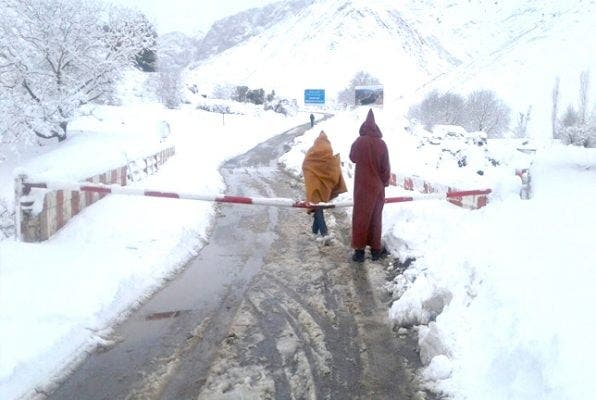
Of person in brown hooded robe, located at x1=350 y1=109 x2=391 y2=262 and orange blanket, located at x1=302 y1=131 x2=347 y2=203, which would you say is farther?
orange blanket, located at x1=302 y1=131 x2=347 y2=203

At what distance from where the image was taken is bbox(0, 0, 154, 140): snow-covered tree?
23453 mm

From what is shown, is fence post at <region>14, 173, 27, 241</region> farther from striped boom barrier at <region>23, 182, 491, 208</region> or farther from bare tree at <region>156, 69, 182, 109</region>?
bare tree at <region>156, 69, 182, 109</region>

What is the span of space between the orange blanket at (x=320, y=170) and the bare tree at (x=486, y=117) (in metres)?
62.0

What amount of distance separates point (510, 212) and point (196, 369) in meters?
4.21

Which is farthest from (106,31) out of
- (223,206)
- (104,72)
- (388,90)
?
(388,90)

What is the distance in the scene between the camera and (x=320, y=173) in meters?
8.61

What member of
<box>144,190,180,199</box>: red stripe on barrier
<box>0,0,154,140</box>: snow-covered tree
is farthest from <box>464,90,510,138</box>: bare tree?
<box>144,190,180,199</box>: red stripe on barrier

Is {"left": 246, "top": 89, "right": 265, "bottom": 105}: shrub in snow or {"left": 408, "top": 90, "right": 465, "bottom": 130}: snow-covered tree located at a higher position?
{"left": 246, "top": 89, "right": 265, "bottom": 105}: shrub in snow

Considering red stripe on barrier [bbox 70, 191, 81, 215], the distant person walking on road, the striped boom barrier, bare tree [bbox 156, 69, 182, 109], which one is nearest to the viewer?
the striped boom barrier

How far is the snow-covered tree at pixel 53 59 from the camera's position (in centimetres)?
2345

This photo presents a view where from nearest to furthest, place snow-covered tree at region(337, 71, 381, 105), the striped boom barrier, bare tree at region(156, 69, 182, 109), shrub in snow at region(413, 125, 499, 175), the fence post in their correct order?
the fence post
the striped boom barrier
shrub in snow at region(413, 125, 499, 175)
bare tree at region(156, 69, 182, 109)
snow-covered tree at region(337, 71, 381, 105)

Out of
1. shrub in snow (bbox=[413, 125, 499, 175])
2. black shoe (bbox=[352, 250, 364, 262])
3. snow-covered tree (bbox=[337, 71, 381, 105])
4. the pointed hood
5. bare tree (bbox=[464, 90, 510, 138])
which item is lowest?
black shoe (bbox=[352, 250, 364, 262])

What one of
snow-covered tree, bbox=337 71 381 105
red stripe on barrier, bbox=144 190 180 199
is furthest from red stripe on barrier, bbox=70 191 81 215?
snow-covered tree, bbox=337 71 381 105

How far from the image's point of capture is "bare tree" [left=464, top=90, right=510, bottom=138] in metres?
67.5
